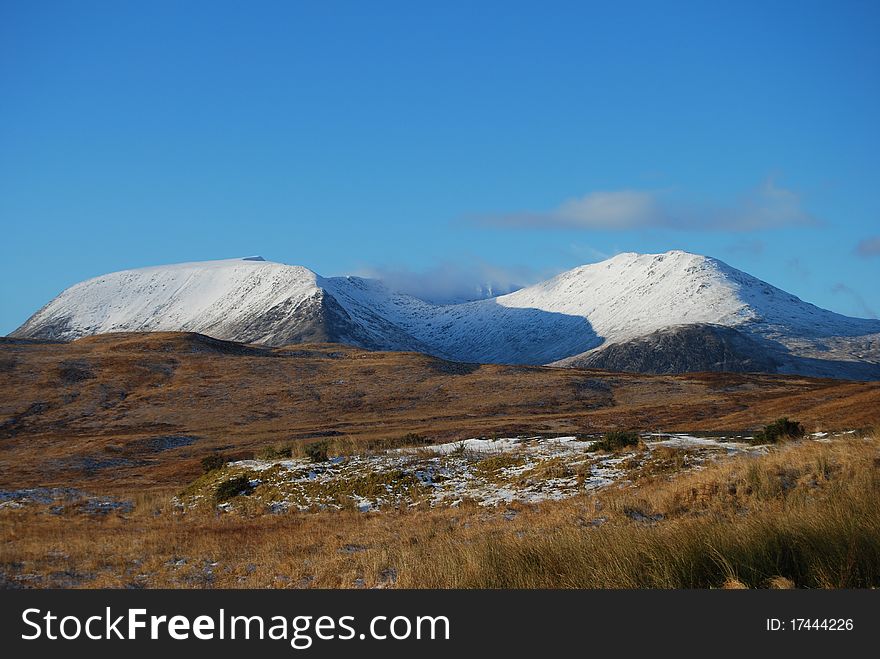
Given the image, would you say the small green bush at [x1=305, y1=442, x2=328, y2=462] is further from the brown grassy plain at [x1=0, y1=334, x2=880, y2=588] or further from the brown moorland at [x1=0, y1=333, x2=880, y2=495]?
the brown moorland at [x1=0, y1=333, x2=880, y2=495]

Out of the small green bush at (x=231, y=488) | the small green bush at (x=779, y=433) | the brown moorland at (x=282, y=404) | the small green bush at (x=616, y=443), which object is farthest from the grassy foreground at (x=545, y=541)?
the brown moorland at (x=282, y=404)

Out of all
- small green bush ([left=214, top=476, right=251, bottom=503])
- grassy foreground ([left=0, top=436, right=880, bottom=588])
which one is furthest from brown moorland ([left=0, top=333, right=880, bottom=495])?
grassy foreground ([left=0, top=436, right=880, bottom=588])

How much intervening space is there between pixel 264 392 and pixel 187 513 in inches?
2223

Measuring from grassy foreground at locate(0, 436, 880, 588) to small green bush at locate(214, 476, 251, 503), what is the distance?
2486 millimetres

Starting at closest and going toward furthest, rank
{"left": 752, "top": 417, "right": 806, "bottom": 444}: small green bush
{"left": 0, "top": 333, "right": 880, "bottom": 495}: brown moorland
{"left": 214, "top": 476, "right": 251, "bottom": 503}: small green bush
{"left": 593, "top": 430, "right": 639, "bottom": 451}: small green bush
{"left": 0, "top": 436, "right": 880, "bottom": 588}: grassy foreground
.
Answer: {"left": 0, "top": 436, "right": 880, "bottom": 588}: grassy foreground, {"left": 752, "top": 417, "right": 806, "bottom": 444}: small green bush, {"left": 214, "top": 476, "right": 251, "bottom": 503}: small green bush, {"left": 593, "top": 430, "right": 639, "bottom": 451}: small green bush, {"left": 0, "top": 333, "right": 880, "bottom": 495}: brown moorland

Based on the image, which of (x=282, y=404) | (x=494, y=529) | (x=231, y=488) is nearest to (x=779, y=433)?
(x=494, y=529)

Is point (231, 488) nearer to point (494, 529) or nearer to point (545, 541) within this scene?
point (494, 529)

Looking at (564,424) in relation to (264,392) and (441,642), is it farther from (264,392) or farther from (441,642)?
(441,642)

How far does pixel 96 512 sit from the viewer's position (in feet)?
82.9

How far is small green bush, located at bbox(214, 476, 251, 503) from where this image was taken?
1042 inches

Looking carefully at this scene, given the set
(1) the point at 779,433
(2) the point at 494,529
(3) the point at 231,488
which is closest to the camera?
(2) the point at 494,529

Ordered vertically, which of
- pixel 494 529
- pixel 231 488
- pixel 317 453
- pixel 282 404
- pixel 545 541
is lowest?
pixel 231 488

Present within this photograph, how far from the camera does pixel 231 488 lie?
88.1ft

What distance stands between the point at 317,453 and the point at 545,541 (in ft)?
65.8
